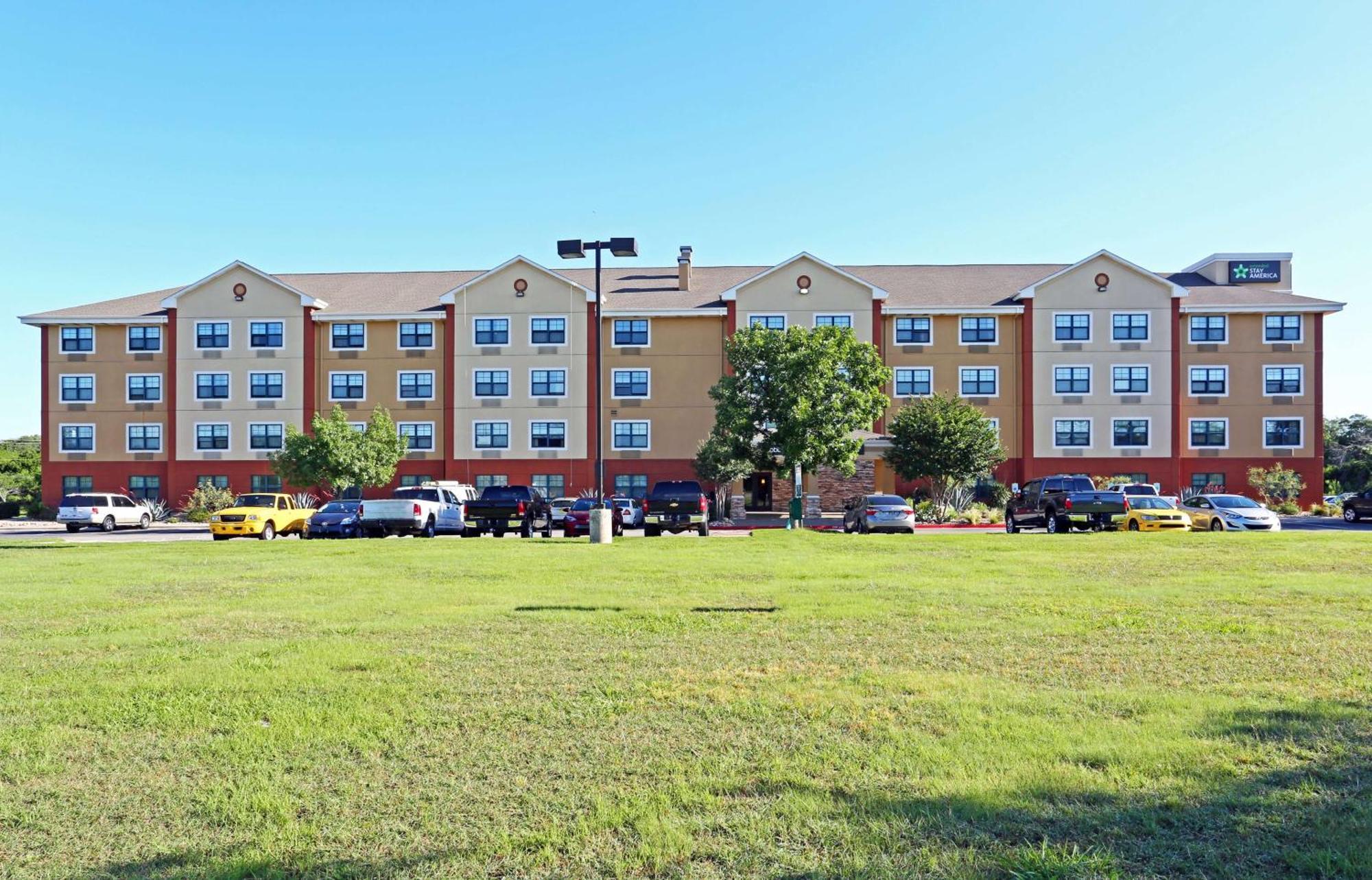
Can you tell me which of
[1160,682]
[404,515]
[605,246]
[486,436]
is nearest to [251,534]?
[404,515]

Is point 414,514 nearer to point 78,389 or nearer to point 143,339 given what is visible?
point 143,339

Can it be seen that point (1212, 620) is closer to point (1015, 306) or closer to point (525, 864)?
point (525, 864)

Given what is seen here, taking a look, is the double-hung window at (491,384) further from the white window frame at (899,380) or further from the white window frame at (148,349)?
the white window frame at (899,380)

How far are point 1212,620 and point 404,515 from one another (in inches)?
947

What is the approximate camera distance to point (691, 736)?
6012mm

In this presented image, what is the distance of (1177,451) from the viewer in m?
49.5

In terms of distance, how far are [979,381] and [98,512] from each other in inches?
1725

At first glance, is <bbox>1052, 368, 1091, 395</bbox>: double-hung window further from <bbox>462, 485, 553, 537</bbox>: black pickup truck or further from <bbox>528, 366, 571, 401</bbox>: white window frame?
<bbox>462, 485, 553, 537</bbox>: black pickup truck

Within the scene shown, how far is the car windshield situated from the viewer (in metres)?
33.2

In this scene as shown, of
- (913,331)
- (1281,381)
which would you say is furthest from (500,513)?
(1281,381)

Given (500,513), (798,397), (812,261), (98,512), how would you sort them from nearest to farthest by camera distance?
(500,513) < (798,397) < (98,512) < (812,261)

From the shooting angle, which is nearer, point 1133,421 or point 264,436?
point 1133,421

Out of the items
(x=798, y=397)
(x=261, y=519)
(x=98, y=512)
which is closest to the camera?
(x=261, y=519)

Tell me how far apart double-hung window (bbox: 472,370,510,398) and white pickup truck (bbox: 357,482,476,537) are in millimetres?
19042
